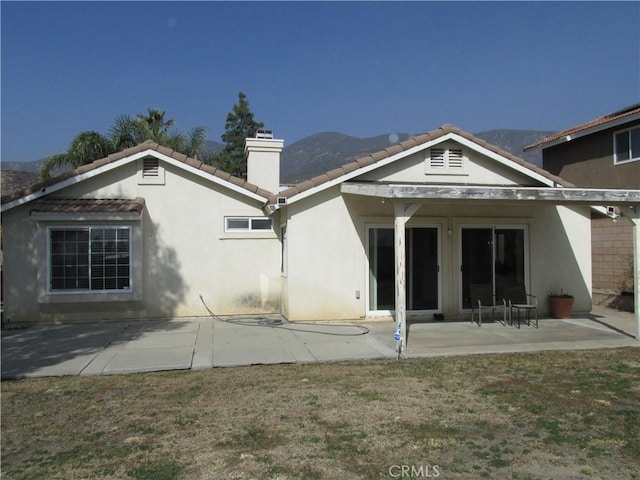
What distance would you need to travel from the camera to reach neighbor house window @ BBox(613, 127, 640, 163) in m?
16.8

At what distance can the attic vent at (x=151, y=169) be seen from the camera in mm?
12289

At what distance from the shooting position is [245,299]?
41.7ft

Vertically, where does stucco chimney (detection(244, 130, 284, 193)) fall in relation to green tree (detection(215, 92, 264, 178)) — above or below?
below

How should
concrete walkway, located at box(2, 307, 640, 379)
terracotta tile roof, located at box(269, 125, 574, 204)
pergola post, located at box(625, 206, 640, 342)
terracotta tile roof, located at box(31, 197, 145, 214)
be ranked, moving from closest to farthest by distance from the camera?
1. concrete walkway, located at box(2, 307, 640, 379)
2. pergola post, located at box(625, 206, 640, 342)
3. terracotta tile roof, located at box(269, 125, 574, 204)
4. terracotta tile roof, located at box(31, 197, 145, 214)

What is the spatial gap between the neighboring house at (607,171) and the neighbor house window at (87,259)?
38.6ft

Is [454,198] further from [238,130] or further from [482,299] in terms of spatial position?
[238,130]

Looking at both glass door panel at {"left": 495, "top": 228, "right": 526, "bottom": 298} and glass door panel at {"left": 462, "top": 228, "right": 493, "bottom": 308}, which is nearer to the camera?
glass door panel at {"left": 462, "top": 228, "right": 493, "bottom": 308}

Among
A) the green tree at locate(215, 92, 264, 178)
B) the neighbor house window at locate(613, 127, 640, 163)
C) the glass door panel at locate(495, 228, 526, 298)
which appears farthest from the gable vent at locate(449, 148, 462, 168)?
the green tree at locate(215, 92, 264, 178)

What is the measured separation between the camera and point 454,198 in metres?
9.09

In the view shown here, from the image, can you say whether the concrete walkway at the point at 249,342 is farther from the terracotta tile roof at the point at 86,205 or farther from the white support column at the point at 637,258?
the terracotta tile roof at the point at 86,205

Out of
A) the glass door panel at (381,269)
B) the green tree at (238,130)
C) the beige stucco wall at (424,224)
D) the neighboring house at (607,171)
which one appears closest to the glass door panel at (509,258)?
the beige stucco wall at (424,224)

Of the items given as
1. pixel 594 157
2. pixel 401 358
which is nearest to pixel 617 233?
pixel 594 157

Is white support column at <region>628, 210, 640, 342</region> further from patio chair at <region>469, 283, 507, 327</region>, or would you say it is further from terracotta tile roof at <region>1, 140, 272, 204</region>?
terracotta tile roof at <region>1, 140, 272, 204</region>

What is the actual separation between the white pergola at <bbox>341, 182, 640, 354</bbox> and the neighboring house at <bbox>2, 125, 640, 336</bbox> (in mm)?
1198
